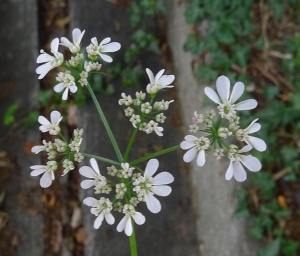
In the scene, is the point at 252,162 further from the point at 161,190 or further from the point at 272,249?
the point at 272,249

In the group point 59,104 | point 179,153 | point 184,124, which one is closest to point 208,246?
point 179,153

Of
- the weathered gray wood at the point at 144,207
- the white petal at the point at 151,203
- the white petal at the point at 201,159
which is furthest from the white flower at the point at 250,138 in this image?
the weathered gray wood at the point at 144,207

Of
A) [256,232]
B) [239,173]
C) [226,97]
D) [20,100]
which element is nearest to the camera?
[239,173]

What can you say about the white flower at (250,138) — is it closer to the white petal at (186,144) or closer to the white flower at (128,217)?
the white petal at (186,144)

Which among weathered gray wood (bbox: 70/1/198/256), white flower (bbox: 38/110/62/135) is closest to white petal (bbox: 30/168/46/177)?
white flower (bbox: 38/110/62/135)

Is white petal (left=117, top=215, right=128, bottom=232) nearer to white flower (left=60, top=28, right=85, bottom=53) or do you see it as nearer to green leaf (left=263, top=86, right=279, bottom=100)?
white flower (left=60, top=28, right=85, bottom=53)

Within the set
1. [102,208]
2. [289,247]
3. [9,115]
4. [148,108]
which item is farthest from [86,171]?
[9,115]
